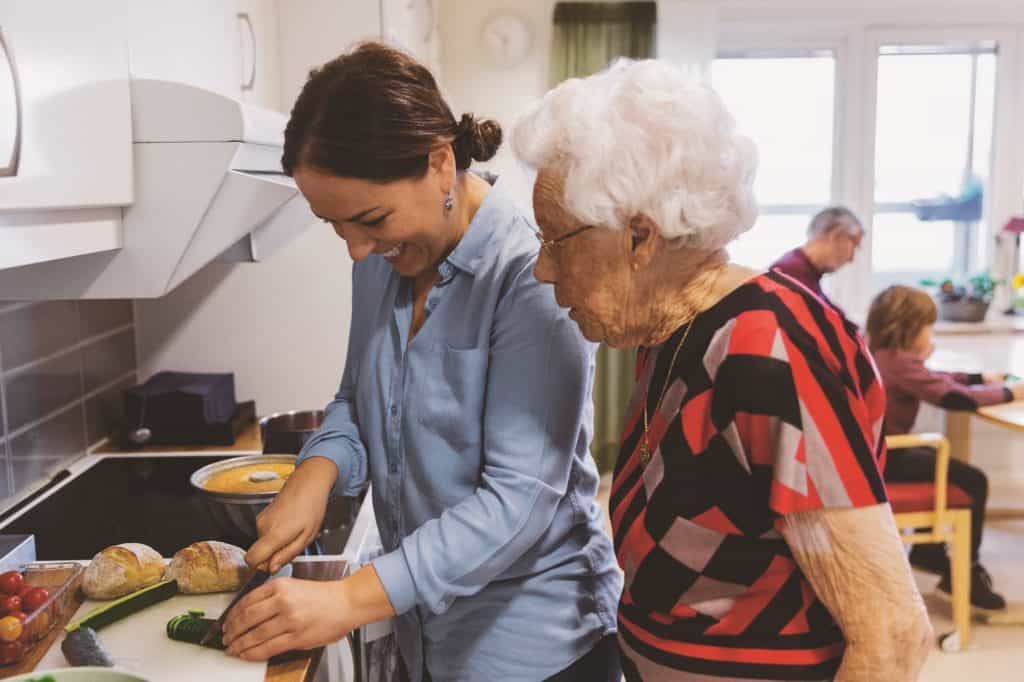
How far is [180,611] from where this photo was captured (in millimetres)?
1235

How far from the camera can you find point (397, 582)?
1018mm

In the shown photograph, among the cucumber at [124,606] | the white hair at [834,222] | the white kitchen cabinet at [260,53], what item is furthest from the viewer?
the white hair at [834,222]

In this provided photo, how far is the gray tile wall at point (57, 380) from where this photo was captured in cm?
174

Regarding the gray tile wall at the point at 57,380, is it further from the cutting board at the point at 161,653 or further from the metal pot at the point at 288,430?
the cutting board at the point at 161,653

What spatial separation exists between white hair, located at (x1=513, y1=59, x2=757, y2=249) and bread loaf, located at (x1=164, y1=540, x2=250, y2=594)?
2.27 feet

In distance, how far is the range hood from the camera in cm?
146

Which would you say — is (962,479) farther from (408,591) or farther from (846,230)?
(408,591)

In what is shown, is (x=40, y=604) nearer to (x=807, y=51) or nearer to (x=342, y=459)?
(x=342, y=459)

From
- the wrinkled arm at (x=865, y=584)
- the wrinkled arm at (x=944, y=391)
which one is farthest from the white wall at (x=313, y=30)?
the wrinkled arm at (x=944, y=391)

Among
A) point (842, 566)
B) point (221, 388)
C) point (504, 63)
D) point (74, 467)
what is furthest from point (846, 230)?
point (842, 566)

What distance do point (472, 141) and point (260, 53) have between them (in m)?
1.22

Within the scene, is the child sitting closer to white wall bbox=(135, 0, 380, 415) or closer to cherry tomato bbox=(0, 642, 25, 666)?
white wall bbox=(135, 0, 380, 415)

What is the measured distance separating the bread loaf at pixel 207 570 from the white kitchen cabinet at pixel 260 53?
109 centimetres

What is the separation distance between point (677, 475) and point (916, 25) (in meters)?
4.25
